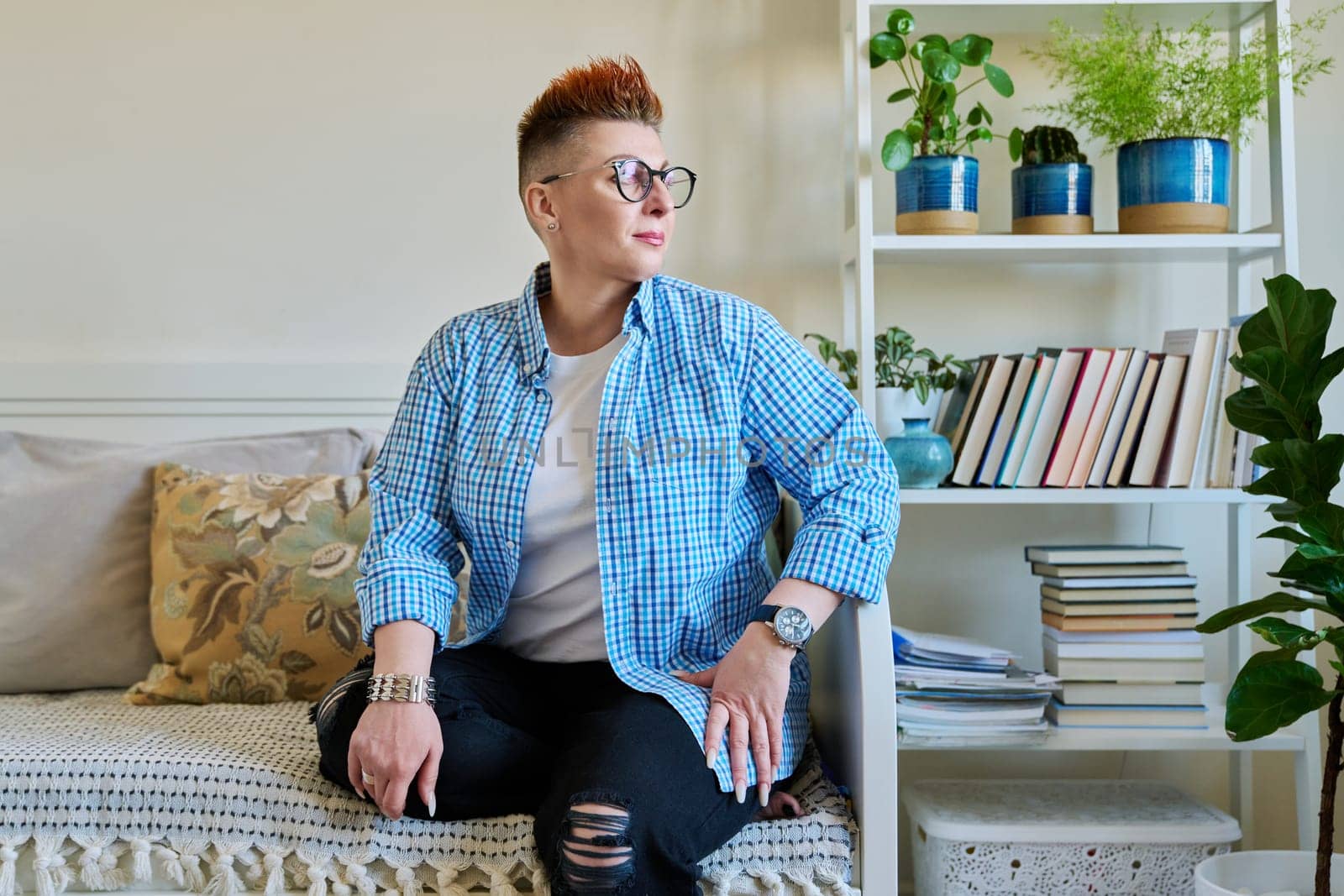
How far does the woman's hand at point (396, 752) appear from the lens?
1.23 m

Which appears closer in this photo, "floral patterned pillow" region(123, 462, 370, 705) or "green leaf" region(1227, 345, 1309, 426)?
"green leaf" region(1227, 345, 1309, 426)

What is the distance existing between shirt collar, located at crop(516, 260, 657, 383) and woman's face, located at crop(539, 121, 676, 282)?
0.03 m

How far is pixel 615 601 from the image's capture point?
137 cm

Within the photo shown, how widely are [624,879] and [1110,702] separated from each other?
92cm

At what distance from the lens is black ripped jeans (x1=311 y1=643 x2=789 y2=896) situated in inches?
44.8

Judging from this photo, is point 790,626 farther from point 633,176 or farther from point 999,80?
point 999,80

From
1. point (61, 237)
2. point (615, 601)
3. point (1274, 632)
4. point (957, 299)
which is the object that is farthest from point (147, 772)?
point (957, 299)

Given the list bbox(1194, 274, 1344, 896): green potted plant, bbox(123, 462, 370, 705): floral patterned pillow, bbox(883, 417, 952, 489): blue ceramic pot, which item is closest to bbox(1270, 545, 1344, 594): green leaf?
bbox(1194, 274, 1344, 896): green potted plant

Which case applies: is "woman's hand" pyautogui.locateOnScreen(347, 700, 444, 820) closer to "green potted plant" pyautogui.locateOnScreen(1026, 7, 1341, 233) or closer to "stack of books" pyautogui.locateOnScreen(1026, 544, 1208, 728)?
Result: "stack of books" pyautogui.locateOnScreen(1026, 544, 1208, 728)

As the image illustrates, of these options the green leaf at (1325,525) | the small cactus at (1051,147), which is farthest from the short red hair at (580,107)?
the green leaf at (1325,525)

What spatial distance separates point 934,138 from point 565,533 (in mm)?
896

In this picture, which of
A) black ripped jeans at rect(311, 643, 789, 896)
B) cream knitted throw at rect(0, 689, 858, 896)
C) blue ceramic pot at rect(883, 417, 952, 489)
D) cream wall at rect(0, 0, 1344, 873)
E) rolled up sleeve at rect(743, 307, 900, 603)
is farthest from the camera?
cream wall at rect(0, 0, 1344, 873)

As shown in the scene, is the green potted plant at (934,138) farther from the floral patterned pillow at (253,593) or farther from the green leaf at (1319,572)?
the floral patterned pillow at (253,593)

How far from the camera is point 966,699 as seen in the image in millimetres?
1709
